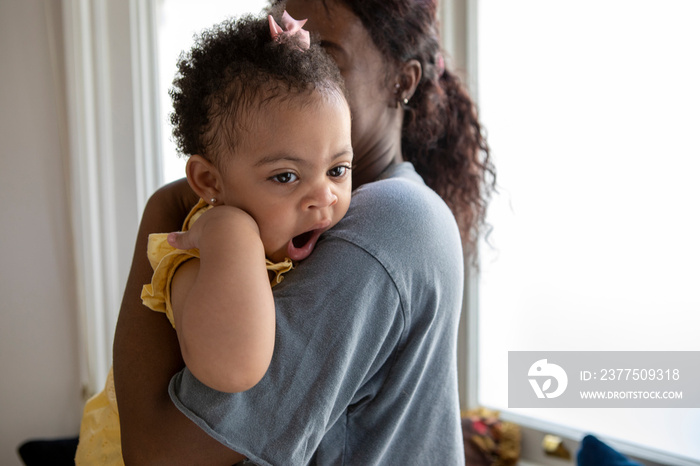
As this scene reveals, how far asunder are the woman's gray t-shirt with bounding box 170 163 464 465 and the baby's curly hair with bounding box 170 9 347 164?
0.19 m

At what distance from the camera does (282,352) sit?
2.36 feet

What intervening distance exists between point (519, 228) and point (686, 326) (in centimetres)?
59

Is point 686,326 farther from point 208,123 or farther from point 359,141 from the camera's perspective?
point 208,123

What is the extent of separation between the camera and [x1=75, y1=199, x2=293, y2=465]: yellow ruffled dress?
81 cm

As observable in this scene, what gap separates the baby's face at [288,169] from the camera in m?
0.77

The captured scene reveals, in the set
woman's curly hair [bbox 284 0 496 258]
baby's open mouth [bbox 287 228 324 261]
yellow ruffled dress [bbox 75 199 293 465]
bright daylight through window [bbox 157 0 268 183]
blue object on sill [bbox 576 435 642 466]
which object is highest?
bright daylight through window [bbox 157 0 268 183]

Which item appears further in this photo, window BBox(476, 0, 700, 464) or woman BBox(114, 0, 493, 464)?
window BBox(476, 0, 700, 464)

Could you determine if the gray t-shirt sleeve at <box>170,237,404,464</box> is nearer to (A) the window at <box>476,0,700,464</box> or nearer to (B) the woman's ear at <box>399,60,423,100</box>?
(B) the woman's ear at <box>399,60,423,100</box>

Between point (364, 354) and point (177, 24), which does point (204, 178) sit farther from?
point (177, 24)

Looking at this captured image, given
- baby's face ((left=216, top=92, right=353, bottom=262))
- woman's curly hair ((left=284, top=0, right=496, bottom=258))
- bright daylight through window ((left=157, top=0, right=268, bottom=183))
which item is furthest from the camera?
bright daylight through window ((left=157, top=0, right=268, bottom=183))

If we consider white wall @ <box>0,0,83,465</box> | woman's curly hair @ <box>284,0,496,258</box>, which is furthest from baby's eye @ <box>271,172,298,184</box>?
white wall @ <box>0,0,83,465</box>

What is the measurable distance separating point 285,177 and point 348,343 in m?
0.24

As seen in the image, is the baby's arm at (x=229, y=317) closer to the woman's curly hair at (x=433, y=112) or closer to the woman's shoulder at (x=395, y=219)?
the woman's shoulder at (x=395, y=219)

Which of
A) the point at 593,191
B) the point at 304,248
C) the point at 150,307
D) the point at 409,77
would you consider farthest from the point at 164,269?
the point at 593,191
